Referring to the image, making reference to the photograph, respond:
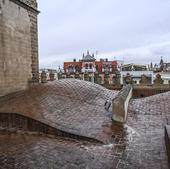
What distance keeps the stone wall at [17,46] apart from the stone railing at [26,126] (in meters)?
1.93

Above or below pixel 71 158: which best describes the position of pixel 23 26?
above

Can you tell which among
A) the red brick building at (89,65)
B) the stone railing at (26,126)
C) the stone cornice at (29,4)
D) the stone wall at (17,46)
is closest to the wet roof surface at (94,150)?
the stone railing at (26,126)

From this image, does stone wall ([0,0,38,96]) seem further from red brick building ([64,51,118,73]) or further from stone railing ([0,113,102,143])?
red brick building ([64,51,118,73])

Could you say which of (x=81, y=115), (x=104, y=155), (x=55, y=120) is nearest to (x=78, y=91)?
(x=81, y=115)

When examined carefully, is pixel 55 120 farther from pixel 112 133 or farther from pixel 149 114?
pixel 149 114

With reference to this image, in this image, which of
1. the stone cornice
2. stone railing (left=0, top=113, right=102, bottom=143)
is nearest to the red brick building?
the stone cornice

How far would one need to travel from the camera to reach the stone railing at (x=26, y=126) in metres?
6.33

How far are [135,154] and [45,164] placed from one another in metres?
1.73

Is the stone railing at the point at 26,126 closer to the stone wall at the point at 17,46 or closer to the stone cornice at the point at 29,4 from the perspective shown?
the stone wall at the point at 17,46

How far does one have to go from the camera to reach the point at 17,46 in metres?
9.76

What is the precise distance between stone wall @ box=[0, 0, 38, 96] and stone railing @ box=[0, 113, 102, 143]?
193cm

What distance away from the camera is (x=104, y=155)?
17.6ft

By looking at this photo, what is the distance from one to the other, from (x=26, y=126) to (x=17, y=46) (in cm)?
387

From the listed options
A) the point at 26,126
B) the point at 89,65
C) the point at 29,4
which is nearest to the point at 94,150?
the point at 26,126
